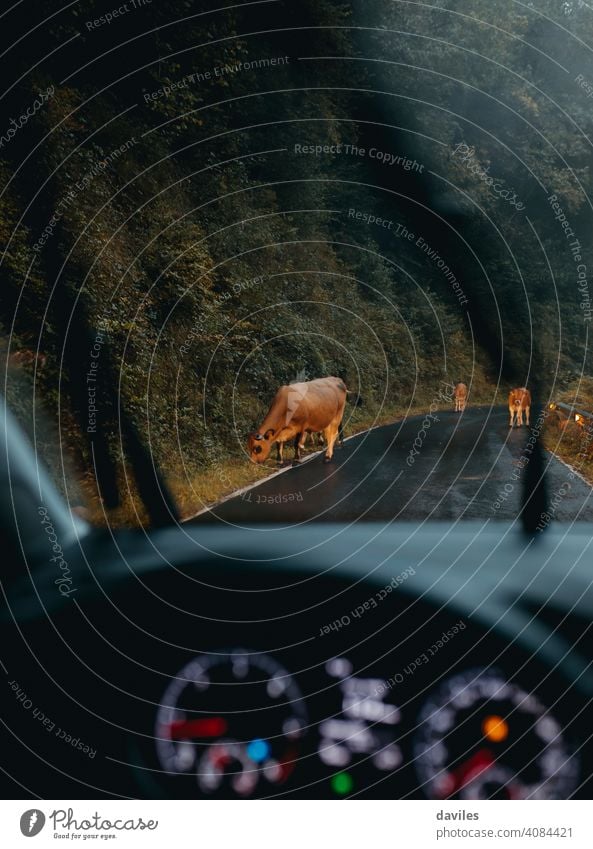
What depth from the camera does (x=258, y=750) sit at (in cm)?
208

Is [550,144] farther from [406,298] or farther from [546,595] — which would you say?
[546,595]

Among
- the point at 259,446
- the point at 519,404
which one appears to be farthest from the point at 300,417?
the point at 519,404

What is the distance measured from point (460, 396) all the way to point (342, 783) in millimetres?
2502

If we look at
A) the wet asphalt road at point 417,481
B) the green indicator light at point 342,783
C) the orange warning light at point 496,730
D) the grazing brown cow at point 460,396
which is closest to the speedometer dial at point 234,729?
the green indicator light at point 342,783

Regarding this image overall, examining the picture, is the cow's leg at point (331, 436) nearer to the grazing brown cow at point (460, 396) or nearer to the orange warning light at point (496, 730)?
the grazing brown cow at point (460, 396)

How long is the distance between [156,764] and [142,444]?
Result: 1.93 metres

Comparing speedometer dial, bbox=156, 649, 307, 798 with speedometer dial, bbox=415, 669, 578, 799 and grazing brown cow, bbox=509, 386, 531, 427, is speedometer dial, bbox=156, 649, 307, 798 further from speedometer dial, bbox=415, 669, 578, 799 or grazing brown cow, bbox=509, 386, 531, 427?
grazing brown cow, bbox=509, 386, 531, 427

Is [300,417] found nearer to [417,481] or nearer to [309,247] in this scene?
[417,481]

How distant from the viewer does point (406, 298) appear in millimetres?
4418

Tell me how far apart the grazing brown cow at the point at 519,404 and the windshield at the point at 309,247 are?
13 millimetres

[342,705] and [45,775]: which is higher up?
[342,705]

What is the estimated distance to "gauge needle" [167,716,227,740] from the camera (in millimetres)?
2100

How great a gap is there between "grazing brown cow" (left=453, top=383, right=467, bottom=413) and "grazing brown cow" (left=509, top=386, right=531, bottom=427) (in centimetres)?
24

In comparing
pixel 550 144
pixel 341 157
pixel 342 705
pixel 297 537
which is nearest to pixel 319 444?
pixel 297 537
